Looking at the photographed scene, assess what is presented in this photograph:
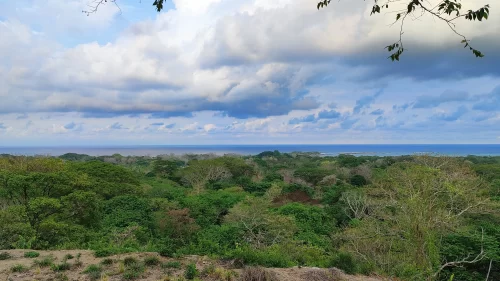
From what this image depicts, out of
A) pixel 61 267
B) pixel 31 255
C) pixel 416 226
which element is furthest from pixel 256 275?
pixel 416 226

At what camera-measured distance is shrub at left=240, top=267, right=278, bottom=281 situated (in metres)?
6.59

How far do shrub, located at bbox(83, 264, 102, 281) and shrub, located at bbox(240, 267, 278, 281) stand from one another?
9.03ft

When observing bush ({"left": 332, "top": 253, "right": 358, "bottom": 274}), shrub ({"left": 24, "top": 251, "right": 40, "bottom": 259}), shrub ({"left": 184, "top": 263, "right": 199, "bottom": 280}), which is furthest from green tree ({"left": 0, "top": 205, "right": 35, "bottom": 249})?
bush ({"left": 332, "top": 253, "right": 358, "bottom": 274})

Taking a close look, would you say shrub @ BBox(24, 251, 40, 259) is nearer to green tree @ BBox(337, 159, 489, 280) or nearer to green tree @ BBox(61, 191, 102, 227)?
green tree @ BBox(61, 191, 102, 227)

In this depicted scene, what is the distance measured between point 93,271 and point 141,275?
97 centimetres

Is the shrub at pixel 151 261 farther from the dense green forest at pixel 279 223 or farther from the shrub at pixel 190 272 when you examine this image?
the shrub at pixel 190 272

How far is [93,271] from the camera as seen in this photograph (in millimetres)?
7047

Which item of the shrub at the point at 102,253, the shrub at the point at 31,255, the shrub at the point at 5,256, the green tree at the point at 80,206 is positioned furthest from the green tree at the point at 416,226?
the green tree at the point at 80,206

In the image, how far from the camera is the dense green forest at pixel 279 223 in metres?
10.1

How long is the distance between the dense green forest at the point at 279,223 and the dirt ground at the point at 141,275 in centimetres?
44

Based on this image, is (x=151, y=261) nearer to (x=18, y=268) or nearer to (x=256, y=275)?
(x=256, y=275)

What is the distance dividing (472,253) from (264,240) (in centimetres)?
924

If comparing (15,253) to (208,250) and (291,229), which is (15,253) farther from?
(291,229)

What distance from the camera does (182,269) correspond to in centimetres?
733
